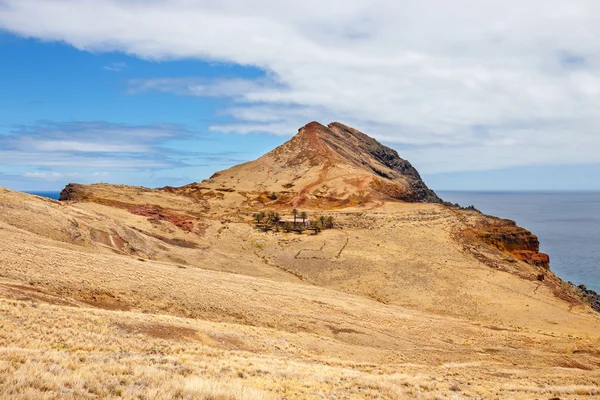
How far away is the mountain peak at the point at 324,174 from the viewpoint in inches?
3241

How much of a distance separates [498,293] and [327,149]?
65166 millimetres

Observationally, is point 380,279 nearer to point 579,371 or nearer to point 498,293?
point 498,293

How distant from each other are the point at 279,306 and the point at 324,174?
6290 cm

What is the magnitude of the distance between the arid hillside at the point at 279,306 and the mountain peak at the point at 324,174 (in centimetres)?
534

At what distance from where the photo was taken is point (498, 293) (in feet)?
153

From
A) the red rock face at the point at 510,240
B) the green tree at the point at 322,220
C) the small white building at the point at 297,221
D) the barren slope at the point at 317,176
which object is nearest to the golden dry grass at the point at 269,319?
the green tree at the point at 322,220

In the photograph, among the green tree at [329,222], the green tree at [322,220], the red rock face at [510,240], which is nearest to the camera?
the red rock face at [510,240]

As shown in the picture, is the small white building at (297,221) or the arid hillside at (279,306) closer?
the arid hillside at (279,306)

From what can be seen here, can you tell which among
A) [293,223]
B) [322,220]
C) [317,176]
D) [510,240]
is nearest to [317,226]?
[322,220]

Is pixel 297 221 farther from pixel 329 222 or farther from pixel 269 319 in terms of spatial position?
pixel 269 319

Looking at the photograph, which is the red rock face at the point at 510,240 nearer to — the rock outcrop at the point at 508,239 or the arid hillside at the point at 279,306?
the rock outcrop at the point at 508,239

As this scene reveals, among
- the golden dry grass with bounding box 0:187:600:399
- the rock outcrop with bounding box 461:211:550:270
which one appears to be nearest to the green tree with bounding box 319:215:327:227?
the golden dry grass with bounding box 0:187:600:399

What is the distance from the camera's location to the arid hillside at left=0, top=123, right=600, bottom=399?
15305 mm

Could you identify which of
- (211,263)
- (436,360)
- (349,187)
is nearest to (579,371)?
(436,360)
